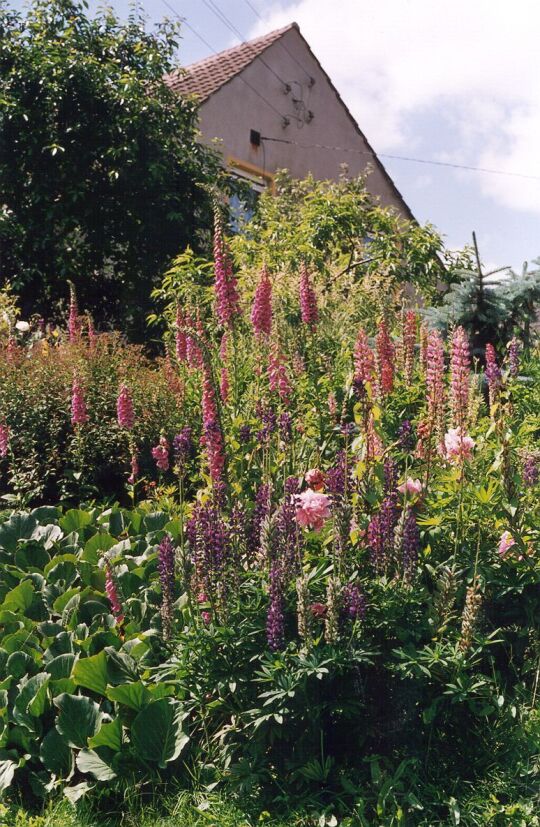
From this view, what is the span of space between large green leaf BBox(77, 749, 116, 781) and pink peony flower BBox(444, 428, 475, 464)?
180cm

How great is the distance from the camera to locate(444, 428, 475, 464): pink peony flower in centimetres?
344

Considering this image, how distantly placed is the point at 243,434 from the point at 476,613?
1.42m

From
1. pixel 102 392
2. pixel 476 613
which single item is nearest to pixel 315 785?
pixel 476 613

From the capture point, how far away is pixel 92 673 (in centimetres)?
326

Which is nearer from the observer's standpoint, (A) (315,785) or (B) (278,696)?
(B) (278,696)

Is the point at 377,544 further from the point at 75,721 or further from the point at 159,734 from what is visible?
the point at 75,721

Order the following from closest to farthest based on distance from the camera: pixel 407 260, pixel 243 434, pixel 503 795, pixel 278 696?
pixel 278 696 < pixel 503 795 < pixel 243 434 < pixel 407 260

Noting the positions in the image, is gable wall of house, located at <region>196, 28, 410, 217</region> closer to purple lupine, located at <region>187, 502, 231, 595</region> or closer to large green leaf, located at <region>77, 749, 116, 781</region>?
purple lupine, located at <region>187, 502, 231, 595</region>

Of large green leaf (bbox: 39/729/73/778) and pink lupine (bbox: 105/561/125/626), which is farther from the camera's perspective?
pink lupine (bbox: 105/561/125/626)

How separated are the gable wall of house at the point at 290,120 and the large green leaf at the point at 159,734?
530 inches

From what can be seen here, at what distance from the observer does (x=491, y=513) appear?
358 centimetres

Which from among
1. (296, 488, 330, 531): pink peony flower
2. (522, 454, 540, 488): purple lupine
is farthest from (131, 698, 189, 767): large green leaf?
(522, 454, 540, 488): purple lupine

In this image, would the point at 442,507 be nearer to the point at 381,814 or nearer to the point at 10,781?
the point at 381,814

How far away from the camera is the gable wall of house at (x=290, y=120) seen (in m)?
15.7
